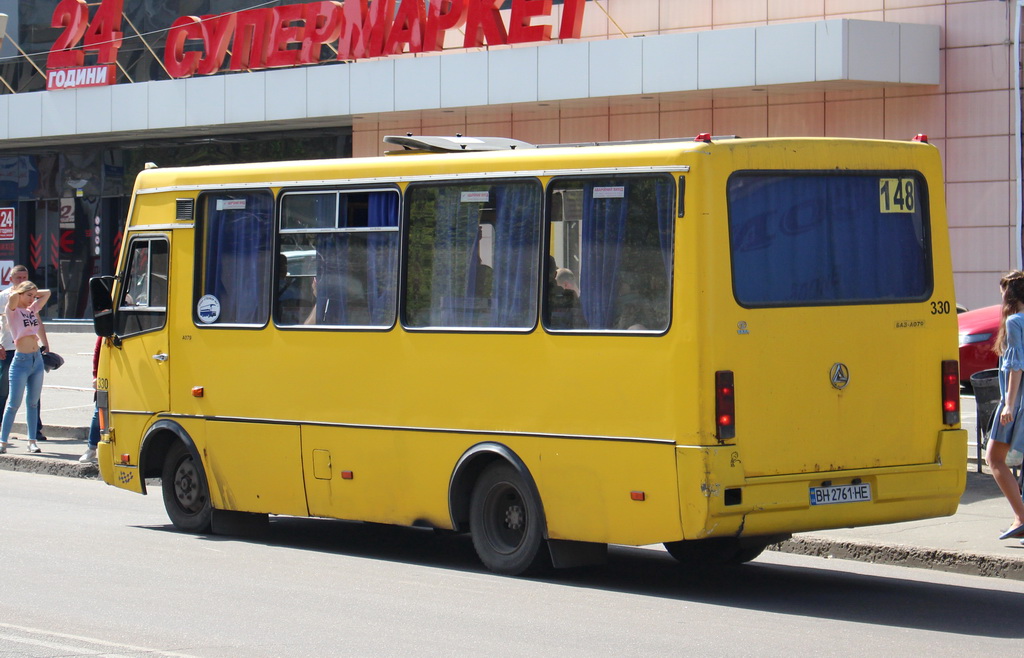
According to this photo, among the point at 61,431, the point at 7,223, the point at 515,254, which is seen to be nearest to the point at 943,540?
the point at 515,254

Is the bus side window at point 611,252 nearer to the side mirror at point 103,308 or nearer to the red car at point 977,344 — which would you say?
the side mirror at point 103,308

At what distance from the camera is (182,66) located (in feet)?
109

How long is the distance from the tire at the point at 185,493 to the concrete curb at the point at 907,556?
4.17 m

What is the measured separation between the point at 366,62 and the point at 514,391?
74.7 ft

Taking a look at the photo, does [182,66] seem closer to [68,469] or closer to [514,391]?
[68,469]

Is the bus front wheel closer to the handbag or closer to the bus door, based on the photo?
the bus door

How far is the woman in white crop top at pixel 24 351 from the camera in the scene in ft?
54.0

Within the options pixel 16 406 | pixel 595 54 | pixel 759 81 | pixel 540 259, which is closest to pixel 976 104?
pixel 759 81

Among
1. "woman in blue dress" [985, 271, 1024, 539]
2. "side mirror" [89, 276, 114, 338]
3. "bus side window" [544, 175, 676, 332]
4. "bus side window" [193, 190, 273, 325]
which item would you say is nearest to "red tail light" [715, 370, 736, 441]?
"bus side window" [544, 175, 676, 332]

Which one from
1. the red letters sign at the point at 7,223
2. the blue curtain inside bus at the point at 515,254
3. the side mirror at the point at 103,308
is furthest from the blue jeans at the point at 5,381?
the red letters sign at the point at 7,223

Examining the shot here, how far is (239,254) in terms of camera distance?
11.2 metres

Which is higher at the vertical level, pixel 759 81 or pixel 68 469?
pixel 759 81

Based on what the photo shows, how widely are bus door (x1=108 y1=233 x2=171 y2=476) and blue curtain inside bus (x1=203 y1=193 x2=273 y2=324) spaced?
526 millimetres

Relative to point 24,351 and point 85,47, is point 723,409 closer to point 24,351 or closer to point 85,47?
point 24,351
